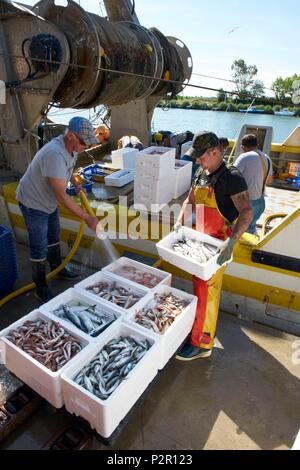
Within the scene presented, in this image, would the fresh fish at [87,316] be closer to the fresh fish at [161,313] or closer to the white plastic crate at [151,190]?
the fresh fish at [161,313]

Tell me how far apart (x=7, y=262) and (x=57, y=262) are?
2.55ft

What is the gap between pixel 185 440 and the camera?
2643mm

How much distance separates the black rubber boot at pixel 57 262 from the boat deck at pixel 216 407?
182 centimetres

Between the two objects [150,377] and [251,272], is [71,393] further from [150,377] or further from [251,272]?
[251,272]

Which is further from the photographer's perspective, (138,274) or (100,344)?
(138,274)

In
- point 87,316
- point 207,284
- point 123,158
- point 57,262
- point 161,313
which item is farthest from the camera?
point 123,158

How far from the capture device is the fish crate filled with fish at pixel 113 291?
3.08 metres

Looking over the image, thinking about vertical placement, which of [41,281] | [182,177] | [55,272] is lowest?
[55,272]

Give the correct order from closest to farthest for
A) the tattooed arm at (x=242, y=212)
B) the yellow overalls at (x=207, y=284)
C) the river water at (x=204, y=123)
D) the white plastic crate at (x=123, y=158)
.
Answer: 1. the tattooed arm at (x=242, y=212)
2. the yellow overalls at (x=207, y=284)
3. the white plastic crate at (x=123, y=158)
4. the river water at (x=204, y=123)

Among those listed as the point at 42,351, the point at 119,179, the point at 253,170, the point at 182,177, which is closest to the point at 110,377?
the point at 42,351

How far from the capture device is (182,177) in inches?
208

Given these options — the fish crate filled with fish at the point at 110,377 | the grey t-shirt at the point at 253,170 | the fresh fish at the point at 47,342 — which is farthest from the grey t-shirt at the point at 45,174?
the grey t-shirt at the point at 253,170

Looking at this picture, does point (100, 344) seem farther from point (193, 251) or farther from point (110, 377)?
point (193, 251)

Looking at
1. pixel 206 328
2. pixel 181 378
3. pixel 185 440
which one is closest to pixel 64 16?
pixel 206 328
